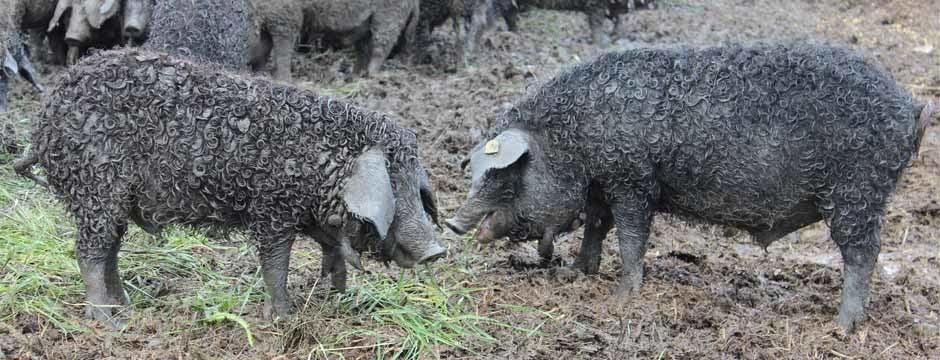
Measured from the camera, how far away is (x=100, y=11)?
32.6 feet

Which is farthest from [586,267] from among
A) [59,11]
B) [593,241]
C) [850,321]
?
[59,11]

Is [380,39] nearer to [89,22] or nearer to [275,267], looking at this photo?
[89,22]

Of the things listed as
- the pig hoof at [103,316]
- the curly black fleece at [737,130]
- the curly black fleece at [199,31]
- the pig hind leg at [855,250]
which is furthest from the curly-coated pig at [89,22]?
the pig hind leg at [855,250]

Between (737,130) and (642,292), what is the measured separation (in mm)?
1117

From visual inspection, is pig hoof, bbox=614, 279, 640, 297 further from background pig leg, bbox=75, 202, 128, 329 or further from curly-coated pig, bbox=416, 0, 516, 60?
curly-coated pig, bbox=416, 0, 516, 60

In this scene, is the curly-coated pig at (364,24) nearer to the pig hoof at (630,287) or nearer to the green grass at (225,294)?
the green grass at (225,294)

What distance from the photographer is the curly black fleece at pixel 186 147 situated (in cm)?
495

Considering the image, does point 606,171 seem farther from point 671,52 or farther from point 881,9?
point 881,9

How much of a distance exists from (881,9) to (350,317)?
14413 mm

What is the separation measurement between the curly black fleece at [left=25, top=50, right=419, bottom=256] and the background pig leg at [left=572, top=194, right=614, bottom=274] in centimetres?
183

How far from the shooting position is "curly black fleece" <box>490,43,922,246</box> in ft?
17.9

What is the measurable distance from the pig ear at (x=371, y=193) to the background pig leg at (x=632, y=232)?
150 cm

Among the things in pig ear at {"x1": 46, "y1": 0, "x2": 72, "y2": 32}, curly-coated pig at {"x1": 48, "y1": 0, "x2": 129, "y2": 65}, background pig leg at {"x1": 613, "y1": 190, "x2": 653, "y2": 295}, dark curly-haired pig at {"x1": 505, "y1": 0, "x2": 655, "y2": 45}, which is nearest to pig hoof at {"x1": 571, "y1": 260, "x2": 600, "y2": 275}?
background pig leg at {"x1": 613, "y1": 190, "x2": 653, "y2": 295}

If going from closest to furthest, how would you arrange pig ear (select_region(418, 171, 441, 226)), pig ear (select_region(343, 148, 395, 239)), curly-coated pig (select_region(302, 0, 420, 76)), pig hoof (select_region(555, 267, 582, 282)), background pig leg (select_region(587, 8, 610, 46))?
pig ear (select_region(343, 148, 395, 239)) → pig ear (select_region(418, 171, 441, 226)) → pig hoof (select_region(555, 267, 582, 282)) → curly-coated pig (select_region(302, 0, 420, 76)) → background pig leg (select_region(587, 8, 610, 46))
